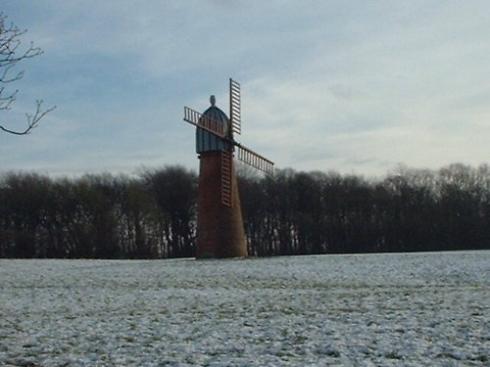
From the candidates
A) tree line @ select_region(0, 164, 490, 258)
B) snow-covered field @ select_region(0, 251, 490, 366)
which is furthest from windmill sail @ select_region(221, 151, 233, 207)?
tree line @ select_region(0, 164, 490, 258)

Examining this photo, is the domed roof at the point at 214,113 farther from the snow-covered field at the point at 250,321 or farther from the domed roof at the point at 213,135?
the snow-covered field at the point at 250,321

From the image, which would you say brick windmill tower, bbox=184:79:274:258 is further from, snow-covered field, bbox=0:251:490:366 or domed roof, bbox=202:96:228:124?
snow-covered field, bbox=0:251:490:366

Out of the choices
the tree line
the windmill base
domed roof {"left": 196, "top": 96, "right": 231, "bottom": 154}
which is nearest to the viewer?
the windmill base

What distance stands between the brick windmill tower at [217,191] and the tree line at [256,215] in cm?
A: 2636

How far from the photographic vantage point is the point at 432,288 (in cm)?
2077

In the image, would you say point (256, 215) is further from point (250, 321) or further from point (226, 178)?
point (250, 321)

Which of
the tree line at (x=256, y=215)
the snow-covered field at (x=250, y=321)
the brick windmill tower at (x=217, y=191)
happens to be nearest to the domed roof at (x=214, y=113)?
the brick windmill tower at (x=217, y=191)

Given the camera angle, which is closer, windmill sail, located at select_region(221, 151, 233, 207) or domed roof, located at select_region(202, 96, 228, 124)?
windmill sail, located at select_region(221, 151, 233, 207)

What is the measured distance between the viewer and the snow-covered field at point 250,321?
10.1m

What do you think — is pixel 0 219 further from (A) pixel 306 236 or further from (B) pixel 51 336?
(B) pixel 51 336

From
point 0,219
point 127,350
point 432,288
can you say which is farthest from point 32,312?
point 0,219

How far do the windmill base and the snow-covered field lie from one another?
9.92 metres

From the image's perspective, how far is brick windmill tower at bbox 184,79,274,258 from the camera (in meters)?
35.9

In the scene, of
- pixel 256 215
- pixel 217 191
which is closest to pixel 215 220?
pixel 217 191
